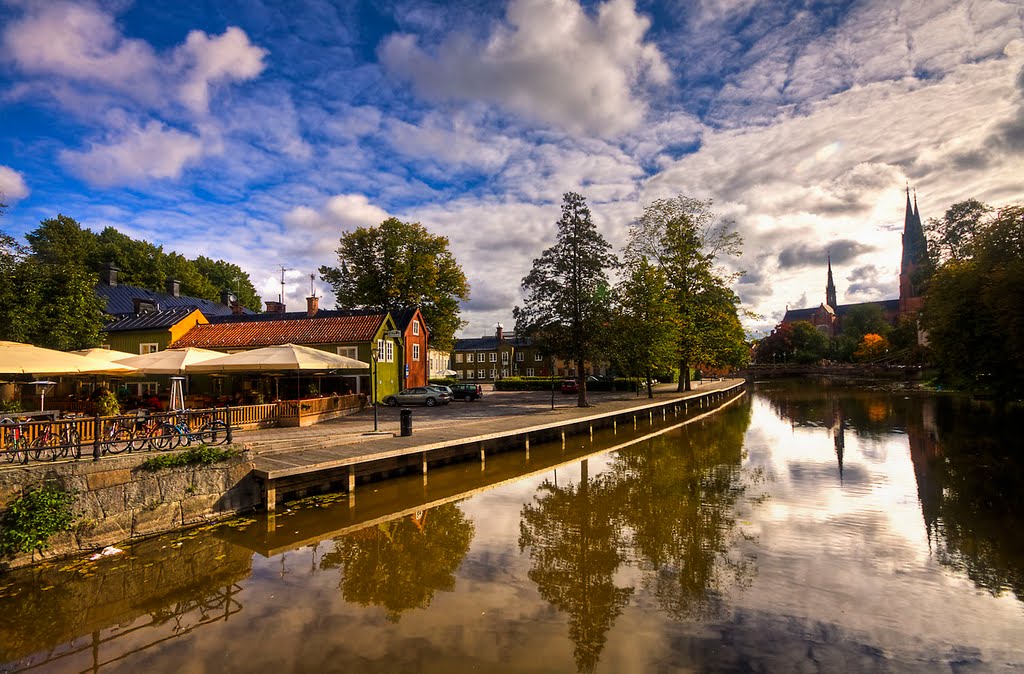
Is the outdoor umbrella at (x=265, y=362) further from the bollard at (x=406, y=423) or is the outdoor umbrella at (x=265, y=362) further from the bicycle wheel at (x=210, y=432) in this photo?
the bicycle wheel at (x=210, y=432)

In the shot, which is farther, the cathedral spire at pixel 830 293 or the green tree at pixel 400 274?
the cathedral spire at pixel 830 293

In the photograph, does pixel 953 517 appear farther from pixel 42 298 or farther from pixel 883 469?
pixel 42 298

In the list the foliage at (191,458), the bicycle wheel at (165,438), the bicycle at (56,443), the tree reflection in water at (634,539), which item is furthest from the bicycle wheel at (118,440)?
the tree reflection in water at (634,539)

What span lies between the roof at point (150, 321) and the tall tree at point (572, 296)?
22726 millimetres

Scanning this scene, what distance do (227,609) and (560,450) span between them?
16.5m

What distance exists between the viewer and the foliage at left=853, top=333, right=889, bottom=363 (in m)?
86.6

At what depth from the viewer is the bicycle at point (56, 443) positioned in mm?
10305

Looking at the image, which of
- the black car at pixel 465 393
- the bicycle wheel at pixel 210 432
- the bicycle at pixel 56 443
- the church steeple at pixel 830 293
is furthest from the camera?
the church steeple at pixel 830 293

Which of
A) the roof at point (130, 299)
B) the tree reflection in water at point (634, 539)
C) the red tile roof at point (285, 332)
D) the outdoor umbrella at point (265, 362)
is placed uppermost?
the roof at point (130, 299)

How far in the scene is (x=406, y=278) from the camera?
4238cm

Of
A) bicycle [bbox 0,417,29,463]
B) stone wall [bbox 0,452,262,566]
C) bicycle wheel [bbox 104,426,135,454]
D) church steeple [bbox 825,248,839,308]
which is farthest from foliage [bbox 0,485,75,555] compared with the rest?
church steeple [bbox 825,248,839,308]

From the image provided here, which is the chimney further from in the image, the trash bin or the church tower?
the church tower

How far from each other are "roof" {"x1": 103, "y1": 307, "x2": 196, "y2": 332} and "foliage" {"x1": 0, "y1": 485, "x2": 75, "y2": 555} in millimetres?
25709

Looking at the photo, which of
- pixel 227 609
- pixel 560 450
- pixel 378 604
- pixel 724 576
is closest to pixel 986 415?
pixel 560 450
